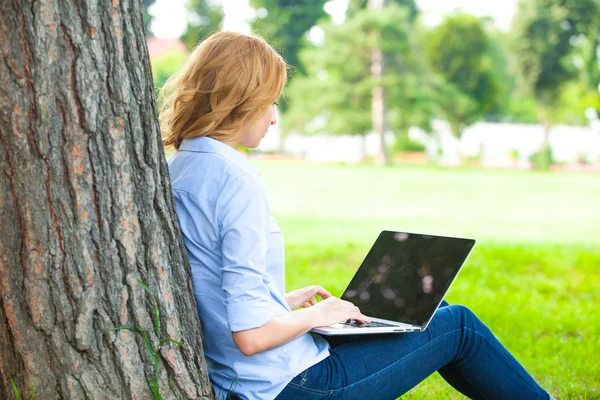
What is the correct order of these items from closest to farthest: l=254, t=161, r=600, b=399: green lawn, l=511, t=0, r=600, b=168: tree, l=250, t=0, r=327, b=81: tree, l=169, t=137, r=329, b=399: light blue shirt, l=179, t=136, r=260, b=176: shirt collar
→ l=169, t=137, r=329, b=399: light blue shirt
l=179, t=136, r=260, b=176: shirt collar
l=254, t=161, r=600, b=399: green lawn
l=511, t=0, r=600, b=168: tree
l=250, t=0, r=327, b=81: tree

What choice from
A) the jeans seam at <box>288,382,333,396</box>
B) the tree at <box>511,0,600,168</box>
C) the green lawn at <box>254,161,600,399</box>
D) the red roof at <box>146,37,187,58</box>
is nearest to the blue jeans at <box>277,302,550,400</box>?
the jeans seam at <box>288,382,333,396</box>

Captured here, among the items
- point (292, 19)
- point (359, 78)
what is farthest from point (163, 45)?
point (359, 78)

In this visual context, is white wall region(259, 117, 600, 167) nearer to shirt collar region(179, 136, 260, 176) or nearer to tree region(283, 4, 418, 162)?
tree region(283, 4, 418, 162)

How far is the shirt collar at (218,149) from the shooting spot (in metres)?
1.89

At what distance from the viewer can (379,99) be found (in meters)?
34.2

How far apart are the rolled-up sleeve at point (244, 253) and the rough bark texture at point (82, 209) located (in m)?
0.16

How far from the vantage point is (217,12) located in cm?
4562

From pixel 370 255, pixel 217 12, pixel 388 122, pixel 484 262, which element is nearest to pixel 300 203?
pixel 484 262

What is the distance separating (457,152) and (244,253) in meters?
37.8

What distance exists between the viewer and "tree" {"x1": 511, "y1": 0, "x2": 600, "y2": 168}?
1437 inches

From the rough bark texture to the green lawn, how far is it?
5.38 feet

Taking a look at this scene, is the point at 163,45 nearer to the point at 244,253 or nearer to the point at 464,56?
the point at 464,56

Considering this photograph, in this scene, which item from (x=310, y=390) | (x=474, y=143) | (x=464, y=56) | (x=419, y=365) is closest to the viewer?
(x=310, y=390)

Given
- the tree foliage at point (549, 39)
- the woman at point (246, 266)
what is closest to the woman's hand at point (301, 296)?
the woman at point (246, 266)
